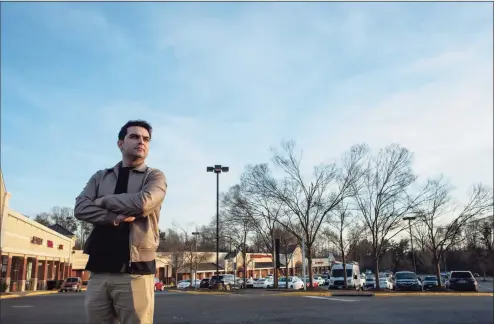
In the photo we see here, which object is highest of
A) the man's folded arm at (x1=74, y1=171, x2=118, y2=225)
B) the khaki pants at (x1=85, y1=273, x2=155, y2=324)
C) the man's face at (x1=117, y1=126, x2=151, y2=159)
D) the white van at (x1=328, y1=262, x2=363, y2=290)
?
the man's face at (x1=117, y1=126, x2=151, y2=159)

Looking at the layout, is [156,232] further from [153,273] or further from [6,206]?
[6,206]

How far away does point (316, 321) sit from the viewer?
416 inches

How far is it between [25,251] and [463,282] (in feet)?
117

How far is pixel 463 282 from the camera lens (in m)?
32.6

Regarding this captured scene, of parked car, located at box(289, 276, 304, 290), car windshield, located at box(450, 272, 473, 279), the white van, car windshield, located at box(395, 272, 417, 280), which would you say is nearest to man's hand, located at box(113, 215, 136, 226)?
the white van

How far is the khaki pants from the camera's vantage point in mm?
2904

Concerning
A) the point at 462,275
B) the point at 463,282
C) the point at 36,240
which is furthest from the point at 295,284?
the point at 36,240

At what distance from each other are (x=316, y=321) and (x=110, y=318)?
28.0 ft

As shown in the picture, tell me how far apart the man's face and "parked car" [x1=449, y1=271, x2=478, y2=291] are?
1388 inches

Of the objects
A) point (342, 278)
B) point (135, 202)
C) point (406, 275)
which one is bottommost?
point (342, 278)

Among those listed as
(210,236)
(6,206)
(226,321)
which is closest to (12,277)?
(6,206)

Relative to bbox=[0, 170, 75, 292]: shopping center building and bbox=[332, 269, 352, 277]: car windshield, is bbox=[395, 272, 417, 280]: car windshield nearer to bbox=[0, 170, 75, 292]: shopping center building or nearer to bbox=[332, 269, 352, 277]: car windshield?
bbox=[332, 269, 352, 277]: car windshield

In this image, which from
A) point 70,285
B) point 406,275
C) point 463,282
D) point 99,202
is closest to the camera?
point 99,202

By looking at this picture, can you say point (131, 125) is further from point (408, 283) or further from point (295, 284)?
point (295, 284)
